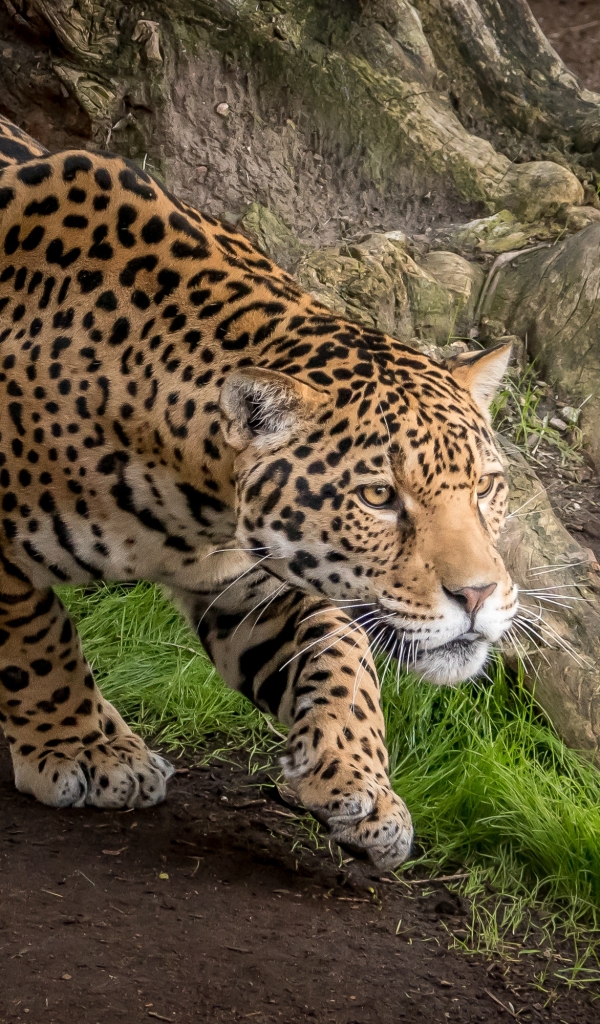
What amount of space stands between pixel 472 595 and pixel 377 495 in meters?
0.42

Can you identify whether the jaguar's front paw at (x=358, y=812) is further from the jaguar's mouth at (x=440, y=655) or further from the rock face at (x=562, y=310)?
the rock face at (x=562, y=310)

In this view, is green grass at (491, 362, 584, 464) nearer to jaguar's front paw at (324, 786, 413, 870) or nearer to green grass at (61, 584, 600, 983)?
green grass at (61, 584, 600, 983)

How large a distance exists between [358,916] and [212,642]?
125cm

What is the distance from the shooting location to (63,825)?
462 centimetres

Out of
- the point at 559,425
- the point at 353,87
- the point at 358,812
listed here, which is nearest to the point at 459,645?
the point at 358,812

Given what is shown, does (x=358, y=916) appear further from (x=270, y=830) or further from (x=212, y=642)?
(x=212, y=642)

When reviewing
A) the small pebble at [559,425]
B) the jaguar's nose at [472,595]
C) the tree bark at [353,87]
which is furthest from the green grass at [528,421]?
the jaguar's nose at [472,595]

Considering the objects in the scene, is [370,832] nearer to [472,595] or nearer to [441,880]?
[441,880]

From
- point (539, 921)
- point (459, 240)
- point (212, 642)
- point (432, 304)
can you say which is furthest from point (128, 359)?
point (459, 240)

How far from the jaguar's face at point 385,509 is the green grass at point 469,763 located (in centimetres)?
100

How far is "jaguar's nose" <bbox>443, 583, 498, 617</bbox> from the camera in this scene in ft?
11.6

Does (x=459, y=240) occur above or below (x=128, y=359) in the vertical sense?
above

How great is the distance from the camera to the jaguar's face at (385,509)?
361 centimetres

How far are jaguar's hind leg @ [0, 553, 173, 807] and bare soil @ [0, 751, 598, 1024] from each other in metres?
0.09
